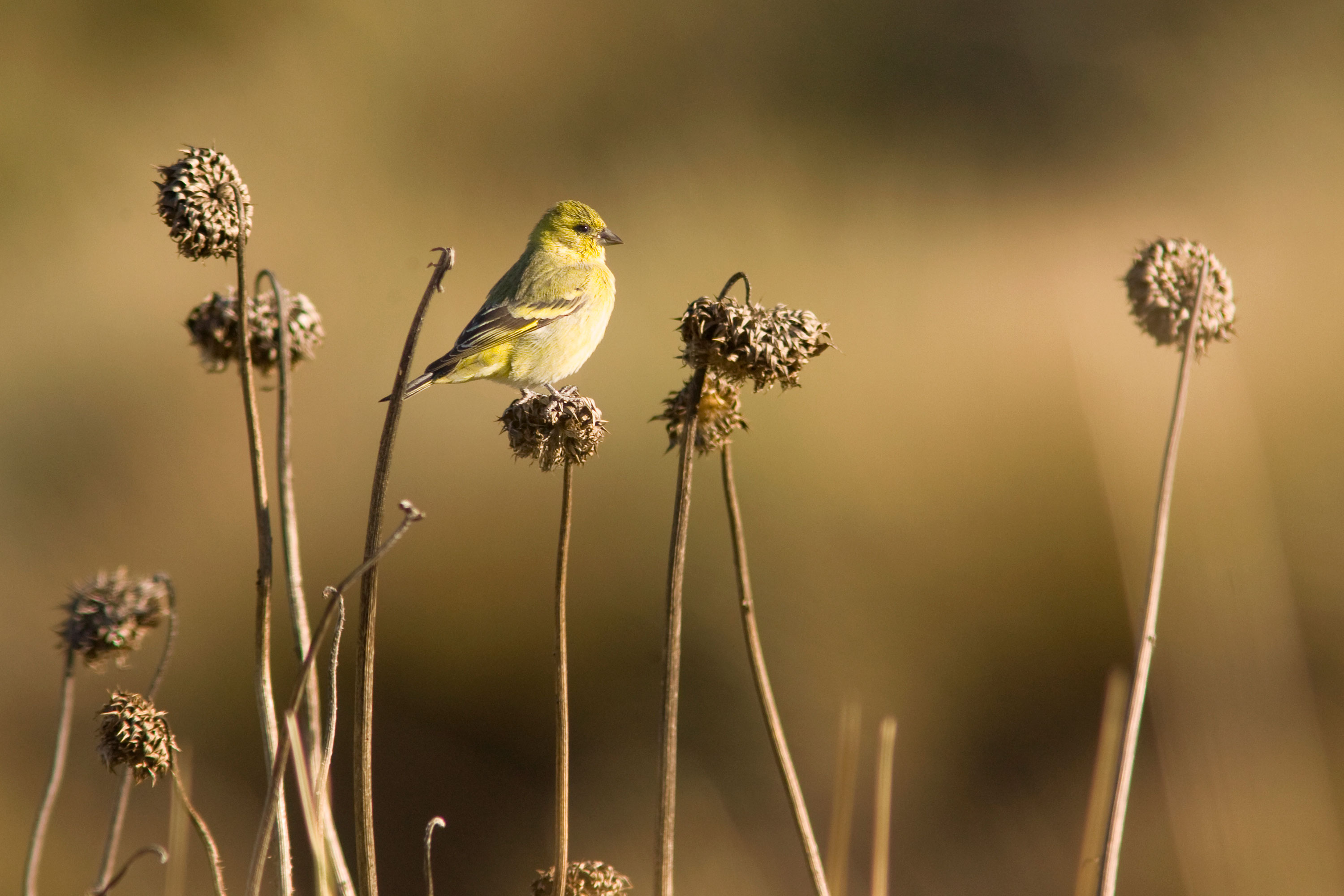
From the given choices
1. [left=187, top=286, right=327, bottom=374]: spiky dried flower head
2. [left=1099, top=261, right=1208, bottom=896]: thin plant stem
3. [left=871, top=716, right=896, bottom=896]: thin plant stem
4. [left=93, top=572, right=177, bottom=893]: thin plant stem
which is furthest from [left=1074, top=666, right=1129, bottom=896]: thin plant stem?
[left=187, top=286, right=327, bottom=374]: spiky dried flower head

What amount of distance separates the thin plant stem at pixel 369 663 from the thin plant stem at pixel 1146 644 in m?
0.80

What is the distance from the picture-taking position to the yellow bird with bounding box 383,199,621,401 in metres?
3.15

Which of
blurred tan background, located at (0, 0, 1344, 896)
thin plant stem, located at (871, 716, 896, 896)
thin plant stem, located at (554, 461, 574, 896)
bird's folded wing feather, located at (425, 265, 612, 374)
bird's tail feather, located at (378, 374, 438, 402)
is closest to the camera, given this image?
thin plant stem, located at (554, 461, 574, 896)

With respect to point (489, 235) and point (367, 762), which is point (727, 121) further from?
point (367, 762)

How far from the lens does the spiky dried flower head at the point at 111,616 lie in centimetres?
174

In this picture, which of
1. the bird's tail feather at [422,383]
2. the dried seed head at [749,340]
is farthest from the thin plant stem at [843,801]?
the bird's tail feather at [422,383]

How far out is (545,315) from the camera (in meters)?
3.38

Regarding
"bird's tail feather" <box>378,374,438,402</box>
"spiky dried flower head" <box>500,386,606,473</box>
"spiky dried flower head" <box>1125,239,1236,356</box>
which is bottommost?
"spiky dried flower head" <box>500,386,606,473</box>

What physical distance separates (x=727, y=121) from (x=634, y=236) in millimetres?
1679

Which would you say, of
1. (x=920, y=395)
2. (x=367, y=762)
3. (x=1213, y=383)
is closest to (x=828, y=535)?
(x=920, y=395)

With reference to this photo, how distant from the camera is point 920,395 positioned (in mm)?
6809

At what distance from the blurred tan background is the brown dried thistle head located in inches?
147

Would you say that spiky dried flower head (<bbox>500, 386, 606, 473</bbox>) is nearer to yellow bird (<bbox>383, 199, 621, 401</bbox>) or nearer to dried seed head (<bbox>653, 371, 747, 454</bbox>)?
dried seed head (<bbox>653, 371, 747, 454</bbox>)

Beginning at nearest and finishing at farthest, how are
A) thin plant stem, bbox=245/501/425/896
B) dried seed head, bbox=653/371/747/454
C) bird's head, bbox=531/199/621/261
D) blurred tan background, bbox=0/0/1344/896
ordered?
thin plant stem, bbox=245/501/425/896 → dried seed head, bbox=653/371/747/454 → bird's head, bbox=531/199/621/261 → blurred tan background, bbox=0/0/1344/896
